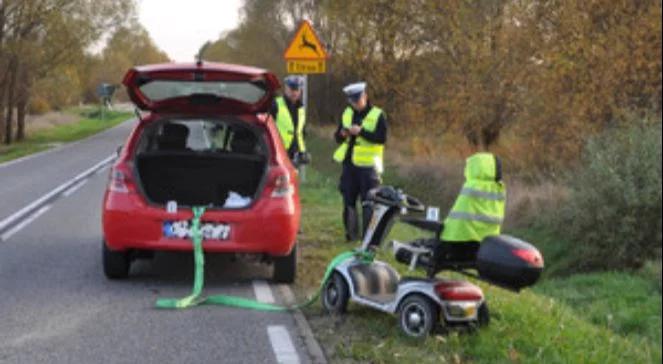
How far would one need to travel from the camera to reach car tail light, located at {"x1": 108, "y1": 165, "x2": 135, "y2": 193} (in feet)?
24.7

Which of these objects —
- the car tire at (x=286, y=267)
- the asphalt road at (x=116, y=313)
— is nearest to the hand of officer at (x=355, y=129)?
the asphalt road at (x=116, y=313)

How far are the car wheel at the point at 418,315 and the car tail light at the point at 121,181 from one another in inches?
115

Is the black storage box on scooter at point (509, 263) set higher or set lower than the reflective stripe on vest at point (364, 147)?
lower

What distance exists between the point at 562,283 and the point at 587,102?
435cm

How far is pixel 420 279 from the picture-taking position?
586 cm

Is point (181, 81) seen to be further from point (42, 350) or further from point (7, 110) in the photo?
point (7, 110)

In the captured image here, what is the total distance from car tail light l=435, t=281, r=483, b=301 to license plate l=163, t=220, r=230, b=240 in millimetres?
2375

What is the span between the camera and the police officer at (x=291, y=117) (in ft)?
37.0

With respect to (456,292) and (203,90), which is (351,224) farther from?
(456,292)

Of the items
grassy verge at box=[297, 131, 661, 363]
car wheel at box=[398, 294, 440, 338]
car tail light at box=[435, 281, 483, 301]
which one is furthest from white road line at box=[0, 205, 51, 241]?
car tail light at box=[435, 281, 483, 301]

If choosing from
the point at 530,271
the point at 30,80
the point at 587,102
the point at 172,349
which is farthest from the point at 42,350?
the point at 30,80

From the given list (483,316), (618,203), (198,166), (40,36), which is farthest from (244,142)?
(40,36)

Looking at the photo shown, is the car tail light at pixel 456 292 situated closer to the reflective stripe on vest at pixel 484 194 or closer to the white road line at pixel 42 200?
the reflective stripe on vest at pixel 484 194

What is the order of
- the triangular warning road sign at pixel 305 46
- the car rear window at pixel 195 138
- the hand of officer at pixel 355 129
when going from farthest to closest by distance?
1. the triangular warning road sign at pixel 305 46
2. the hand of officer at pixel 355 129
3. the car rear window at pixel 195 138
